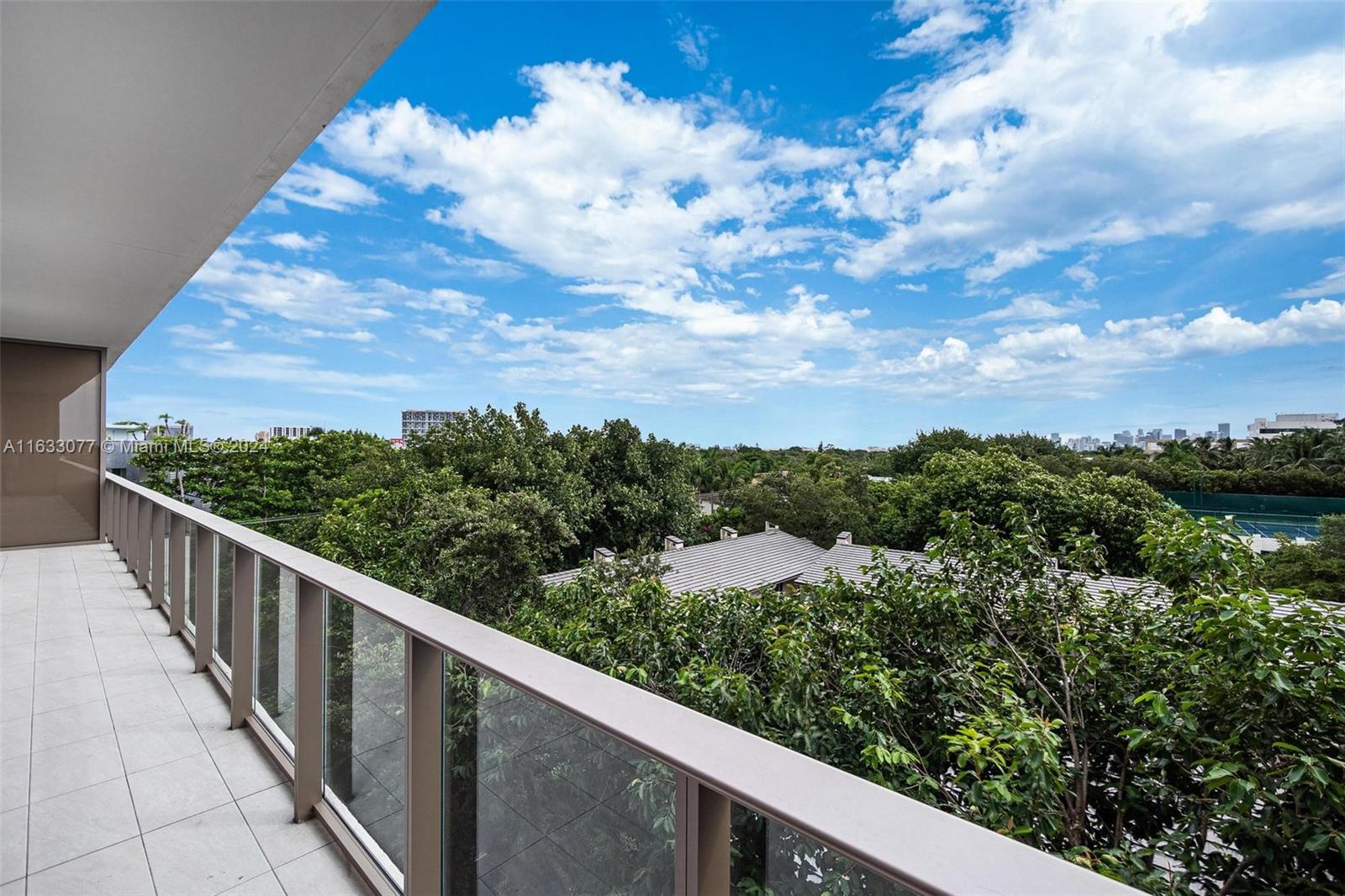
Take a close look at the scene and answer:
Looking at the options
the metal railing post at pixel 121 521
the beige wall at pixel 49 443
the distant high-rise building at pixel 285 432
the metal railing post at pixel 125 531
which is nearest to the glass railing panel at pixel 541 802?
the metal railing post at pixel 125 531

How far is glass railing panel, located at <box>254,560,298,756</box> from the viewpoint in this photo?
209cm

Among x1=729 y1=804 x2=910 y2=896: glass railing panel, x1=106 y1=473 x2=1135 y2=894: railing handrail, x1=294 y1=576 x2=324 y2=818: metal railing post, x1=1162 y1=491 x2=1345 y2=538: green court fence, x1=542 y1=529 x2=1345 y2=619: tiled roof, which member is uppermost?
x1=106 y1=473 x2=1135 y2=894: railing handrail

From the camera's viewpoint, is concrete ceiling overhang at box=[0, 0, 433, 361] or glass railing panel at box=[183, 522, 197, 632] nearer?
concrete ceiling overhang at box=[0, 0, 433, 361]

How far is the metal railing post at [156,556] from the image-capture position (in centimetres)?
399

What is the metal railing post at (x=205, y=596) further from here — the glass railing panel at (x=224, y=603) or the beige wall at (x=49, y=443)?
the beige wall at (x=49, y=443)

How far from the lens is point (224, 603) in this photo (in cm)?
278

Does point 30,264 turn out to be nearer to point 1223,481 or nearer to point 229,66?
point 229,66

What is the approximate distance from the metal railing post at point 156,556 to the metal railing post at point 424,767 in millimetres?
3657

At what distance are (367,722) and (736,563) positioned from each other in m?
11.9

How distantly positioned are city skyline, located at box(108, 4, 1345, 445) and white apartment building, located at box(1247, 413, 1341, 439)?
75 cm

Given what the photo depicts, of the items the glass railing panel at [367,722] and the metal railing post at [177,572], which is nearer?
the glass railing panel at [367,722]

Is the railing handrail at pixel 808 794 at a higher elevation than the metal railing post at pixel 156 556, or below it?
higher

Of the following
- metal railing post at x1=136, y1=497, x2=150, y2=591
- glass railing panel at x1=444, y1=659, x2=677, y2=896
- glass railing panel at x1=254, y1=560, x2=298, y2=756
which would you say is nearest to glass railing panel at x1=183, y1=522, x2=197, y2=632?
glass railing panel at x1=254, y1=560, x2=298, y2=756

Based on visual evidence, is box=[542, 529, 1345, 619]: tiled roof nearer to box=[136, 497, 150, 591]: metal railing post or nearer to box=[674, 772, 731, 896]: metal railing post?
box=[136, 497, 150, 591]: metal railing post
